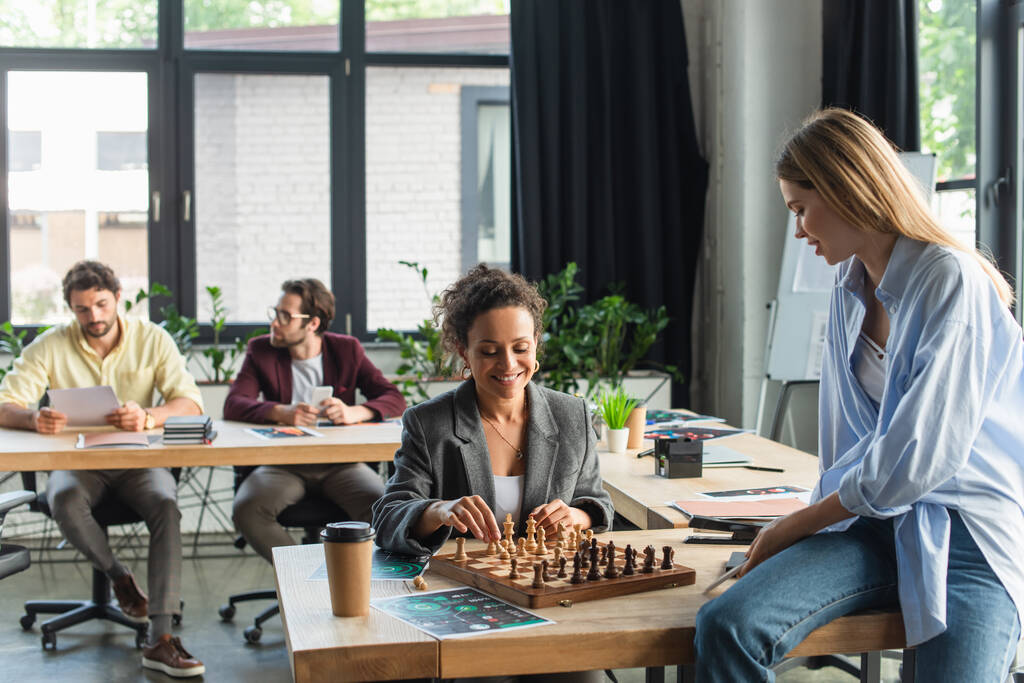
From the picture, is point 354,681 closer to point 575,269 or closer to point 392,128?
point 575,269

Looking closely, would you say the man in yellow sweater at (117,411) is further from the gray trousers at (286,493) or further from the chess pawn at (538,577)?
the chess pawn at (538,577)

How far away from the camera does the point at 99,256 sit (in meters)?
5.52

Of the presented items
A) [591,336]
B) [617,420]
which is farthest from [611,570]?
[591,336]

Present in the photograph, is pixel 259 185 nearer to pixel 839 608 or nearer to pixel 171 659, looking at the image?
pixel 171 659

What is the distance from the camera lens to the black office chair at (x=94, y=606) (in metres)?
3.60

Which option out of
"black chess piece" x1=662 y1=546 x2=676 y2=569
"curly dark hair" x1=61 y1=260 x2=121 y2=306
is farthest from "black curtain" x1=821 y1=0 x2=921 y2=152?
"black chess piece" x1=662 y1=546 x2=676 y2=569

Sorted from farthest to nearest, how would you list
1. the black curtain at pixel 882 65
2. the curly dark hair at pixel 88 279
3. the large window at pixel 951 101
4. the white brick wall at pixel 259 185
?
the white brick wall at pixel 259 185, the black curtain at pixel 882 65, the large window at pixel 951 101, the curly dark hair at pixel 88 279

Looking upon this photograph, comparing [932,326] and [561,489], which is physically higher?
[932,326]

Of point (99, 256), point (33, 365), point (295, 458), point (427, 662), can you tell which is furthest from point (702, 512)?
point (99, 256)

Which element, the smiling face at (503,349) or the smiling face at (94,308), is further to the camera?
the smiling face at (94,308)

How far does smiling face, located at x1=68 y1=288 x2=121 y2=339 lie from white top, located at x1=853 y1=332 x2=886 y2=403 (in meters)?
2.93

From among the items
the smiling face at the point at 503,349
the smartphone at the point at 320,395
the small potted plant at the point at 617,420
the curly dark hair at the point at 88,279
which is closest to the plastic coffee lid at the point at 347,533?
the smiling face at the point at 503,349

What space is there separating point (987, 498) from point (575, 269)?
374 cm

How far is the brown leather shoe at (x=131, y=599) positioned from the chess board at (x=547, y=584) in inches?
92.9
